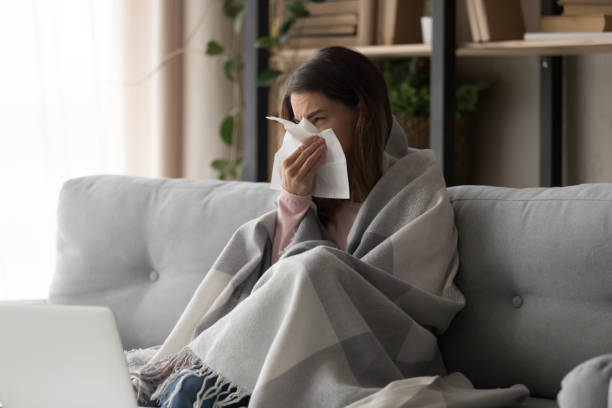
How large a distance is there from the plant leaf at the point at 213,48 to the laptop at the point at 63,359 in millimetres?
1943

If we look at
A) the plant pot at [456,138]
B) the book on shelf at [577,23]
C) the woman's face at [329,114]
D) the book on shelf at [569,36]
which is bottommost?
the plant pot at [456,138]

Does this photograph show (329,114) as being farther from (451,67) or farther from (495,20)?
(495,20)

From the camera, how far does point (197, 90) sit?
3.09 metres

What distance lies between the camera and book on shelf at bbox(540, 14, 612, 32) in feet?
7.05

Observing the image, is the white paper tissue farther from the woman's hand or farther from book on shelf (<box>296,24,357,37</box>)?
book on shelf (<box>296,24,357,37</box>)

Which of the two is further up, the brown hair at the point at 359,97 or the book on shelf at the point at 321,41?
the book on shelf at the point at 321,41

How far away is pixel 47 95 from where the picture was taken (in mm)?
2699

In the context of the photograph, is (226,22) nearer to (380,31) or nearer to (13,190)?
(380,31)

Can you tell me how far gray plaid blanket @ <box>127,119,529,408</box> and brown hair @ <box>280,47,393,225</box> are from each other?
42 mm

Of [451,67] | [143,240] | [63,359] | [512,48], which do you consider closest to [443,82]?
[451,67]

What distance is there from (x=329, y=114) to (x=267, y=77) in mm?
974

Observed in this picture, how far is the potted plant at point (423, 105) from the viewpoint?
2703 millimetres

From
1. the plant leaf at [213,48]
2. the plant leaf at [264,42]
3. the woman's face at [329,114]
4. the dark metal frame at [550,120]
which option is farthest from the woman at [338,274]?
the plant leaf at [213,48]

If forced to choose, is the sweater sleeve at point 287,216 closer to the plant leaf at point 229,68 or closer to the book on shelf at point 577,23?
the book on shelf at point 577,23
